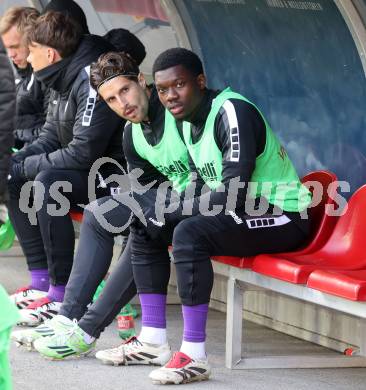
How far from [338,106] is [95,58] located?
1.24 metres

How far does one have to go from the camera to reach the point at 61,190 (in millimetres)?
5625

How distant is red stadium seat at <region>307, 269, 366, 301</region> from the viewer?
3934 millimetres

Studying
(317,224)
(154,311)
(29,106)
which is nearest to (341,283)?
(317,224)

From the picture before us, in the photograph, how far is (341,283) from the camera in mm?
4031

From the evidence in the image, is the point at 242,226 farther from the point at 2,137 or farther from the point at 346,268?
the point at 2,137

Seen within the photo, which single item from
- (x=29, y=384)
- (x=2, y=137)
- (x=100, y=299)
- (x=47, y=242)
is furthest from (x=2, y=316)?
(x=47, y=242)

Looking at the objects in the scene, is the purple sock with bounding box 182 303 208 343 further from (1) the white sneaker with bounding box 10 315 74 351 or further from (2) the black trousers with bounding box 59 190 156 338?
(1) the white sneaker with bounding box 10 315 74 351

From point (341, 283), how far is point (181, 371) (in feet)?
2.49

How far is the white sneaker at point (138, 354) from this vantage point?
186 inches

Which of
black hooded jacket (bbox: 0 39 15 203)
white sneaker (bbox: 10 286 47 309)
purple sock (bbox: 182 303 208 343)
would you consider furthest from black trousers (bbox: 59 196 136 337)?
black hooded jacket (bbox: 0 39 15 203)

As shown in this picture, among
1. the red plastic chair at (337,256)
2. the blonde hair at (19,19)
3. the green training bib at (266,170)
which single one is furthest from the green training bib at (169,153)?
the blonde hair at (19,19)

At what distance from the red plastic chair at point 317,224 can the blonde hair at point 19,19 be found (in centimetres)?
193

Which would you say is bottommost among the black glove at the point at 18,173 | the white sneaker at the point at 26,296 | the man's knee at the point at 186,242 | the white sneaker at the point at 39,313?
the white sneaker at the point at 26,296

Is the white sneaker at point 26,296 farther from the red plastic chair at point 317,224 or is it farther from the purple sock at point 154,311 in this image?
the red plastic chair at point 317,224
